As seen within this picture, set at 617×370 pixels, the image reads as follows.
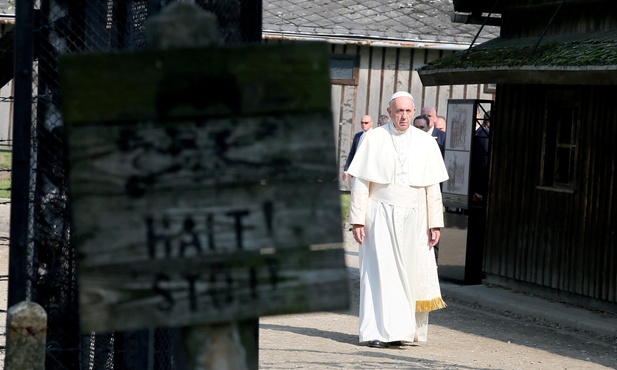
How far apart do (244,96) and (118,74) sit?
10.6 inches

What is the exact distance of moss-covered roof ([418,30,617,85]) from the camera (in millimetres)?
9750

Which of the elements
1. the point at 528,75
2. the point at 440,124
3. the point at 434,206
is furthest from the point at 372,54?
the point at 434,206

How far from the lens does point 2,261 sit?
14586mm

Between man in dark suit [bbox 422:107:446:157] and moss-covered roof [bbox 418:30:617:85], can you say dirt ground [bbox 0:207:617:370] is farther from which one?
man in dark suit [bbox 422:107:446:157]

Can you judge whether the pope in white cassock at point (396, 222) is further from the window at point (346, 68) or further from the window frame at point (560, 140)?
Result: the window at point (346, 68)

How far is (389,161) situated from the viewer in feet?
→ 32.7

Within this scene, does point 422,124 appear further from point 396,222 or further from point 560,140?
point 396,222

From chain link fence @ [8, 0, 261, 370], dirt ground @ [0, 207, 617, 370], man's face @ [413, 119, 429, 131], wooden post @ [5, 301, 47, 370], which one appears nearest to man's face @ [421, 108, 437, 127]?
man's face @ [413, 119, 429, 131]

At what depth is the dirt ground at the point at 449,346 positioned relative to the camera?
8.85 m

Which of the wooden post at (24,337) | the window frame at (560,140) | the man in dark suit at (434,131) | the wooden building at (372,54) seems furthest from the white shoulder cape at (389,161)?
the wooden building at (372,54)

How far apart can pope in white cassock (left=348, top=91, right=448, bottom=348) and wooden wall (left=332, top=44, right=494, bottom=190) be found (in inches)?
515

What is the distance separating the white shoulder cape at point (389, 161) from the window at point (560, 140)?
2.39m

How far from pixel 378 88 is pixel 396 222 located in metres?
13.5

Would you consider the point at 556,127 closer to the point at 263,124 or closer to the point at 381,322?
the point at 381,322
